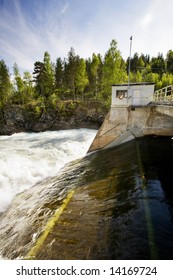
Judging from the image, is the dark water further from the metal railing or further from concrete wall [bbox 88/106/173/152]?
concrete wall [bbox 88/106/173/152]

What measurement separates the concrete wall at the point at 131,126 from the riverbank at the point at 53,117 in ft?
66.1

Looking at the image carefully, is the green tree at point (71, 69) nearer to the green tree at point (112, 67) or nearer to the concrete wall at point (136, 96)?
the green tree at point (112, 67)

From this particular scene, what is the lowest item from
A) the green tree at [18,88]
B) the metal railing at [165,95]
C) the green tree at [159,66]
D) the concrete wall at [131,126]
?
the concrete wall at [131,126]

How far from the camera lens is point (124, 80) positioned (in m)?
44.8

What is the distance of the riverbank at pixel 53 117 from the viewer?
38.0 meters

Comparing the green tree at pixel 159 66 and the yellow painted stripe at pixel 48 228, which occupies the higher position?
the green tree at pixel 159 66

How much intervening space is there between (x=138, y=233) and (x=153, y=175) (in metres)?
4.73

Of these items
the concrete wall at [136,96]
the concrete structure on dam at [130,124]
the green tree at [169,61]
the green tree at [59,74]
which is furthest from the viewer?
the green tree at [169,61]

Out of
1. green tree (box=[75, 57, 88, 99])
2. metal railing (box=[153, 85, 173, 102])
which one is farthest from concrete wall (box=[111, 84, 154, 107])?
green tree (box=[75, 57, 88, 99])

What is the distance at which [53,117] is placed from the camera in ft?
128

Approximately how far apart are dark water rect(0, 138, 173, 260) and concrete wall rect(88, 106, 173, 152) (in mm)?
6105

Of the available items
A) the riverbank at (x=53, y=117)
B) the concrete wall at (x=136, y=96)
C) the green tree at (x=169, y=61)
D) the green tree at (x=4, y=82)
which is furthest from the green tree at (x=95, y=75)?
the green tree at (x=169, y=61)

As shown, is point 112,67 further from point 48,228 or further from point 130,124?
point 48,228
